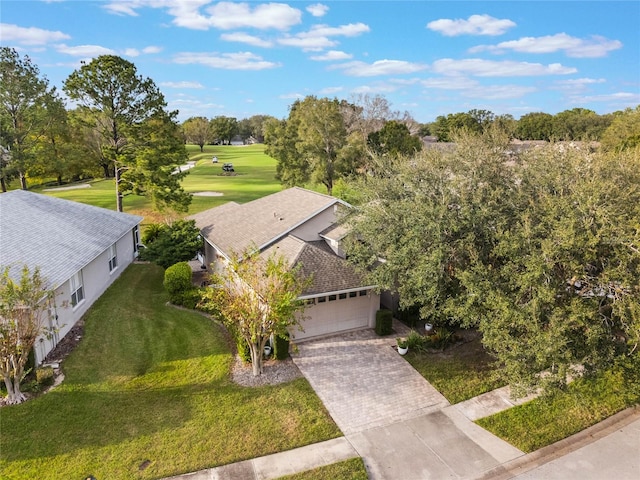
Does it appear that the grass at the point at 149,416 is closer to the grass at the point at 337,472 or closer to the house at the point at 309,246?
the grass at the point at 337,472

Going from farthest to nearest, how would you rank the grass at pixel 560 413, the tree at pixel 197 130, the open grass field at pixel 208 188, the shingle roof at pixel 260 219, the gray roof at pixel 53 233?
the tree at pixel 197 130
the open grass field at pixel 208 188
the shingle roof at pixel 260 219
the gray roof at pixel 53 233
the grass at pixel 560 413

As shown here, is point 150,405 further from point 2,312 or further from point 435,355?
point 435,355

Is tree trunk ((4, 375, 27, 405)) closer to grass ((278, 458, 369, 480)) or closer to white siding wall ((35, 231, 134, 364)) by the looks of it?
white siding wall ((35, 231, 134, 364))

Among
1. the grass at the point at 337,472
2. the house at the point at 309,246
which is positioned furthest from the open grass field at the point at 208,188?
the grass at the point at 337,472

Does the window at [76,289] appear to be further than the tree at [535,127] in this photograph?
No

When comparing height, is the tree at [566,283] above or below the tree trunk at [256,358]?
above

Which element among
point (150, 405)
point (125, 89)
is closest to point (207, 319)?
point (150, 405)

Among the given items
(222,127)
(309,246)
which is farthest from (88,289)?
(222,127)

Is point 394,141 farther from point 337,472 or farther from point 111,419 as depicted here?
point 111,419
